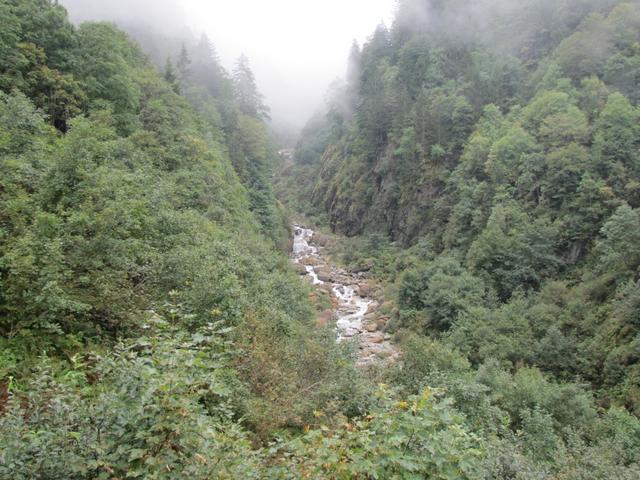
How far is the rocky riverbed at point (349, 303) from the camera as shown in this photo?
89.2ft

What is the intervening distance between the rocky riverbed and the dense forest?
5.99 feet

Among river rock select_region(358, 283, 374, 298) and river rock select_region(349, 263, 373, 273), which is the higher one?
river rock select_region(349, 263, 373, 273)

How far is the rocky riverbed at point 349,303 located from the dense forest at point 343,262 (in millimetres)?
1827

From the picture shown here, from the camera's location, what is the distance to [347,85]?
3556 inches

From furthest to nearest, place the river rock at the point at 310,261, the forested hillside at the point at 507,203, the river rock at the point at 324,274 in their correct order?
the river rock at the point at 310,261 < the river rock at the point at 324,274 < the forested hillside at the point at 507,203

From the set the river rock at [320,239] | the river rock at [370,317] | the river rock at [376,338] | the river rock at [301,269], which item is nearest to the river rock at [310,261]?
Result: the river rock at [301,269]

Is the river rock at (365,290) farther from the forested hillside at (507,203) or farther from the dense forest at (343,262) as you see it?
the forested hillside at (507,203)

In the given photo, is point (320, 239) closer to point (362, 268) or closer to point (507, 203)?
point (362, 268)

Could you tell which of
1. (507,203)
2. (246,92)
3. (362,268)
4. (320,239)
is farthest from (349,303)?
(246,92)

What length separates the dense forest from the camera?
4.65 m

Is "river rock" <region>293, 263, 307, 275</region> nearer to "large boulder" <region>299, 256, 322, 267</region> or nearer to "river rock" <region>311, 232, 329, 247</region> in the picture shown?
"large boulder" <region>299, 256, 322, 267</region>

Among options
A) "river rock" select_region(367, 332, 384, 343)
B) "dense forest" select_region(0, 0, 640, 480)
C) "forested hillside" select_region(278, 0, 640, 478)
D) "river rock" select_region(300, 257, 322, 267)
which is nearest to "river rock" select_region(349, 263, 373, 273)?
"forested hillside" select_region(278, 0, 640, 478)

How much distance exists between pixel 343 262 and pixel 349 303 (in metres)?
12.9

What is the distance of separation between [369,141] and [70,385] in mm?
60510
